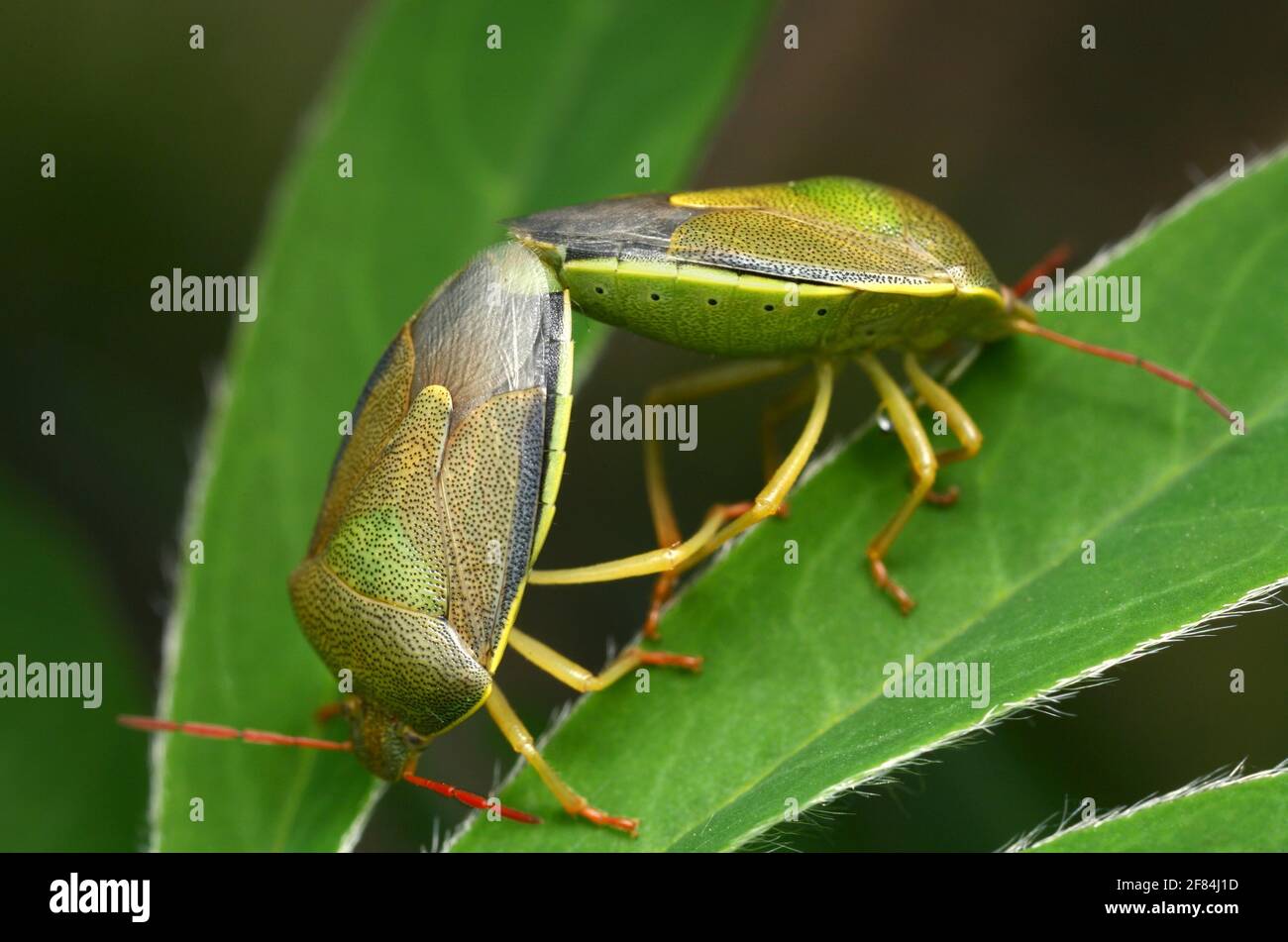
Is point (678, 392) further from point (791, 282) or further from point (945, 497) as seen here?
point (945, 497)

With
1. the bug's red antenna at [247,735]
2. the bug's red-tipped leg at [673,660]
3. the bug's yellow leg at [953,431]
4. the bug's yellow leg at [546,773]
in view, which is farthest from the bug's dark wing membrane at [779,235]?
the bug's red antenna at [247,735]

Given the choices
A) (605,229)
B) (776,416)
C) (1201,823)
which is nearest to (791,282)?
(605,229)

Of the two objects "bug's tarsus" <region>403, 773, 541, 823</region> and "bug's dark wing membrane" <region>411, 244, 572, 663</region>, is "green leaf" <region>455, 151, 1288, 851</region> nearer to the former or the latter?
"bug's tarsus" <region>403, 773, 541, 823</region>

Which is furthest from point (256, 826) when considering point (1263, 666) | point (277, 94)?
point (277, 94)

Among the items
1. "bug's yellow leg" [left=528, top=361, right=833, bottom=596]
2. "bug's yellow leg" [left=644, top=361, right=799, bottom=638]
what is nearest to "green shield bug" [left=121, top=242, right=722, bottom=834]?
"bug's yellow leg" [left=528, top=361, right=833, bottom=596]

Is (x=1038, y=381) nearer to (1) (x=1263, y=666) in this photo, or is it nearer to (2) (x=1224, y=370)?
(2) (x=1224, y=370)

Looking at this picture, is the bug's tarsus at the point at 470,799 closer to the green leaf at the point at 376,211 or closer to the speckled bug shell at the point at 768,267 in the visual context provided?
the green leaf at the point at 376,211
